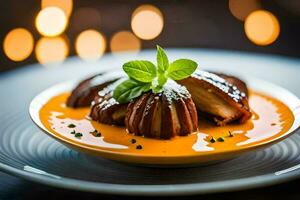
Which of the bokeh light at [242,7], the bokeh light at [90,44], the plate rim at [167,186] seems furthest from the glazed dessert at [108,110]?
the bokeh light at [242,7]

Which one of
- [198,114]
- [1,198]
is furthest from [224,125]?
[1,198]

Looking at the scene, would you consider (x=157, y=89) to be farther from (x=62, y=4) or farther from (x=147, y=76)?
(x=62, y=4)

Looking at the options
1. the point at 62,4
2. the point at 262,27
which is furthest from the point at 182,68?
the point at 262,27

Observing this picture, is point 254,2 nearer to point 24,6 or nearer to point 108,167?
point 24,6

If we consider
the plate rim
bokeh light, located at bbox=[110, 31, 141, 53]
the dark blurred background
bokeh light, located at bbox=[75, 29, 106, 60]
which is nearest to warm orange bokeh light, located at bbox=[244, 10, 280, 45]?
the dark blurred background

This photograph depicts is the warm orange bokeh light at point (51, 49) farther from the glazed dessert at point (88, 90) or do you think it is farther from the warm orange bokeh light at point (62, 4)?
the glazed dessert at point (88, 90)

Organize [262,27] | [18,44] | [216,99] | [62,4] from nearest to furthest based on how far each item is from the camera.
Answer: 1. [216,99]
2. [18,44]
3. [62,4]
4. [262,27]

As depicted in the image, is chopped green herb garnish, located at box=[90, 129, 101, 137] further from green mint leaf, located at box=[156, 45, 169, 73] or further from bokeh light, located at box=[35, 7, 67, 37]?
bokeh light, located at box=[35, 7, 67, 37]
